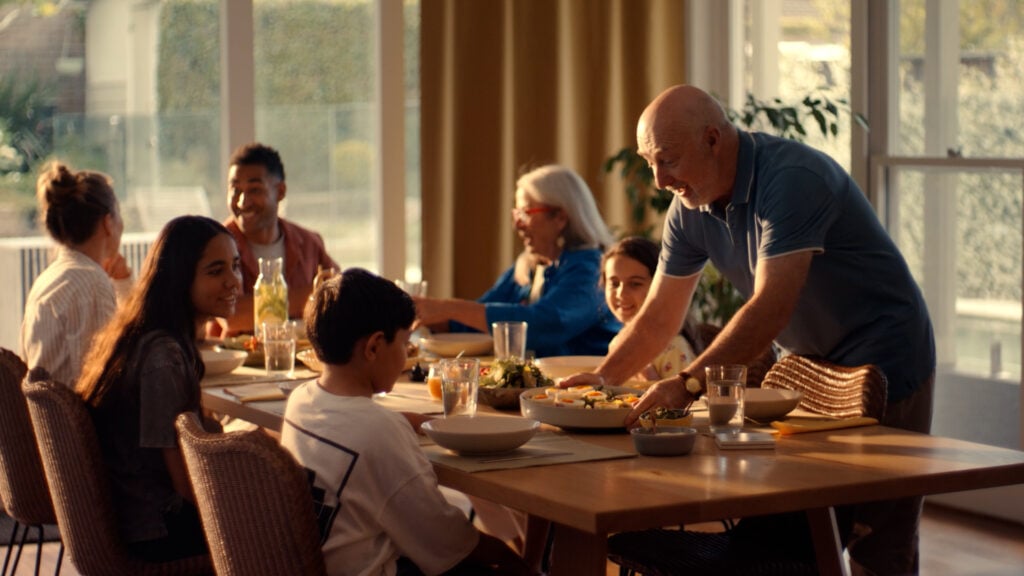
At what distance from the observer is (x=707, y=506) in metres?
2.04

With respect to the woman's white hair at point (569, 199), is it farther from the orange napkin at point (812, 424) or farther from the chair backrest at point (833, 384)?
the orange napkin at point (812, 424)

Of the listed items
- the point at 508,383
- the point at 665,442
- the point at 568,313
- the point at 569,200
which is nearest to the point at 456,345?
the point at 568,313

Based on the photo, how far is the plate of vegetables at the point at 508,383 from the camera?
289cm

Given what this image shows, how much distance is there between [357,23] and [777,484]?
4139mm

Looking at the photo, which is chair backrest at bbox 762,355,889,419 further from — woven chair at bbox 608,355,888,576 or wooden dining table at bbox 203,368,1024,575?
wooden dining table at bbox 203,368,1024,575

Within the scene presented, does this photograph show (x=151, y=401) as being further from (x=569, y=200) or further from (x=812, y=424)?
(x=569, y=200)

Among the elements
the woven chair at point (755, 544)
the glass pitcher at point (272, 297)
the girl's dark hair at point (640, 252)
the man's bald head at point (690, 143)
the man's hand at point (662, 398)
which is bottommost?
the woven chair at point (755, 544)

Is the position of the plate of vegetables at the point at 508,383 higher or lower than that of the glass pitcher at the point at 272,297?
lower

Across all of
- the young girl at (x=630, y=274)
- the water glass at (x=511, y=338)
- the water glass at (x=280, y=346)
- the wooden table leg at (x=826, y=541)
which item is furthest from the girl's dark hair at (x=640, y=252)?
the wooden table leg at (x=826, y=541)

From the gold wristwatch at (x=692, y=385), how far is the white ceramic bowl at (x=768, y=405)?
0.09 m

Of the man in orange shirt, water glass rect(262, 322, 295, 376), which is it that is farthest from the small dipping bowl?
the man in orange shirt

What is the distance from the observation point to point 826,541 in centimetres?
255

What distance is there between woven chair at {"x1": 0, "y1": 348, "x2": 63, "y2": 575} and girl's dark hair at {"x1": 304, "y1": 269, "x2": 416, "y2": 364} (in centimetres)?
103

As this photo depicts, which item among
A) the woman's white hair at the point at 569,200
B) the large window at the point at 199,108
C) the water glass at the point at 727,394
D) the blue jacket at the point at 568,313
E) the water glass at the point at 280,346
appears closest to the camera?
the water glass at the point at 727,394
